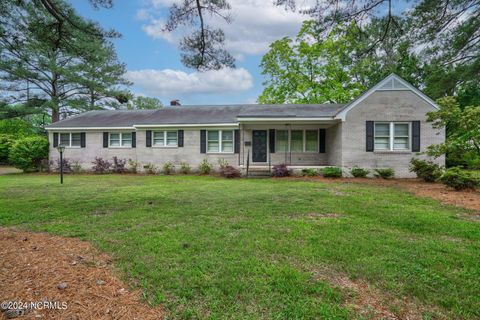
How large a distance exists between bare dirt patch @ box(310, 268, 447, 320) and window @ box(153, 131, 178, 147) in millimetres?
14162

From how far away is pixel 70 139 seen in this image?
17484 mm

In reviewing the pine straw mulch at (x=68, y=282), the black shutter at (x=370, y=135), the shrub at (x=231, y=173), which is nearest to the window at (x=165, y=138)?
the shrub at (x=231, y=173)

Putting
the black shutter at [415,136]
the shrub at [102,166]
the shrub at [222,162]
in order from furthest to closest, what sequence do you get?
1. the shrub at [102,166]
2. the shrub at [222,162]
3. the black shutter at [415,136]

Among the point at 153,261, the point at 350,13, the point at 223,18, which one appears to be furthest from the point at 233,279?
the point at 350,13

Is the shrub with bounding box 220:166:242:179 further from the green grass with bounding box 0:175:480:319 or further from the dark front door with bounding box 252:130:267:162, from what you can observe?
the green grass with bounding box 0:175:480:319

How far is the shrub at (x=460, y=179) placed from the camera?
8.73 metres

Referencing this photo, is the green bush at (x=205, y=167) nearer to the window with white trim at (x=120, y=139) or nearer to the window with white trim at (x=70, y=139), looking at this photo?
the window with white trim at (x=120, y=139)

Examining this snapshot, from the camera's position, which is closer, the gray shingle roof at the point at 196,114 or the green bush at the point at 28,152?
the gray shingle roof at the point at 196,114

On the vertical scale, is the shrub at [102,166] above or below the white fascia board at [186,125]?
below

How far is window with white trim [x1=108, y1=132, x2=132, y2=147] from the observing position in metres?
16.9

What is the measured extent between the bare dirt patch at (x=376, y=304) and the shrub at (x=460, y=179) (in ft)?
27.3

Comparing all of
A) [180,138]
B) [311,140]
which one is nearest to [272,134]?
[311,140]

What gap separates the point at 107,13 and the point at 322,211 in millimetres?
6578

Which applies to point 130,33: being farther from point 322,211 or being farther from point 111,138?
point 111,138
